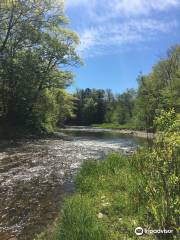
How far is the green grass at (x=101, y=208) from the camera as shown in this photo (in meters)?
6.52

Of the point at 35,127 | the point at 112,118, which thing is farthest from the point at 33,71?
the point at 112,118

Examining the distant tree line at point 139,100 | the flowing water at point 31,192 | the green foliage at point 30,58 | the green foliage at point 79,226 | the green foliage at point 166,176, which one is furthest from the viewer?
the distant tree line at point 139,100

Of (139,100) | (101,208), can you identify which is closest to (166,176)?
(101,208)

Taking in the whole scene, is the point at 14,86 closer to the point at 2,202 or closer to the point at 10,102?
the point at 10,102

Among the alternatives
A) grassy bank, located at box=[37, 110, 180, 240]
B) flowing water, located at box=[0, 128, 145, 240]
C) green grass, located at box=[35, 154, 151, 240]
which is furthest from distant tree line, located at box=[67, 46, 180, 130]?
grassy bank, located at box=[37, 110, 180, 240]

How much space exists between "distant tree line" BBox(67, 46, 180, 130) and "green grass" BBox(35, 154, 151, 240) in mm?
11780

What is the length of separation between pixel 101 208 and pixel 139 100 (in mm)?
58036

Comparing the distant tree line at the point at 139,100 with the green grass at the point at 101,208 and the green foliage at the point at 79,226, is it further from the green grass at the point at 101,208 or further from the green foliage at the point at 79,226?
the green foliage at the point at 79,226

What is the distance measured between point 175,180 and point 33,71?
35627mm

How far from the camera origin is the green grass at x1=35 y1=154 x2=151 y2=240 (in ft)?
21.4

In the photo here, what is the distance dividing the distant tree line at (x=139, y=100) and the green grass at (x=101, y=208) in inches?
464

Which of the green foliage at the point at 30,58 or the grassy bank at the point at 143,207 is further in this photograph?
the green foliage at the point at 30,58

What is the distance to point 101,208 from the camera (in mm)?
8633

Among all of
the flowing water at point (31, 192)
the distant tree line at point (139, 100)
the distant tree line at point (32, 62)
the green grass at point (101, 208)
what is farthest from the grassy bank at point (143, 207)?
the distant tree line at point (32, 62)
